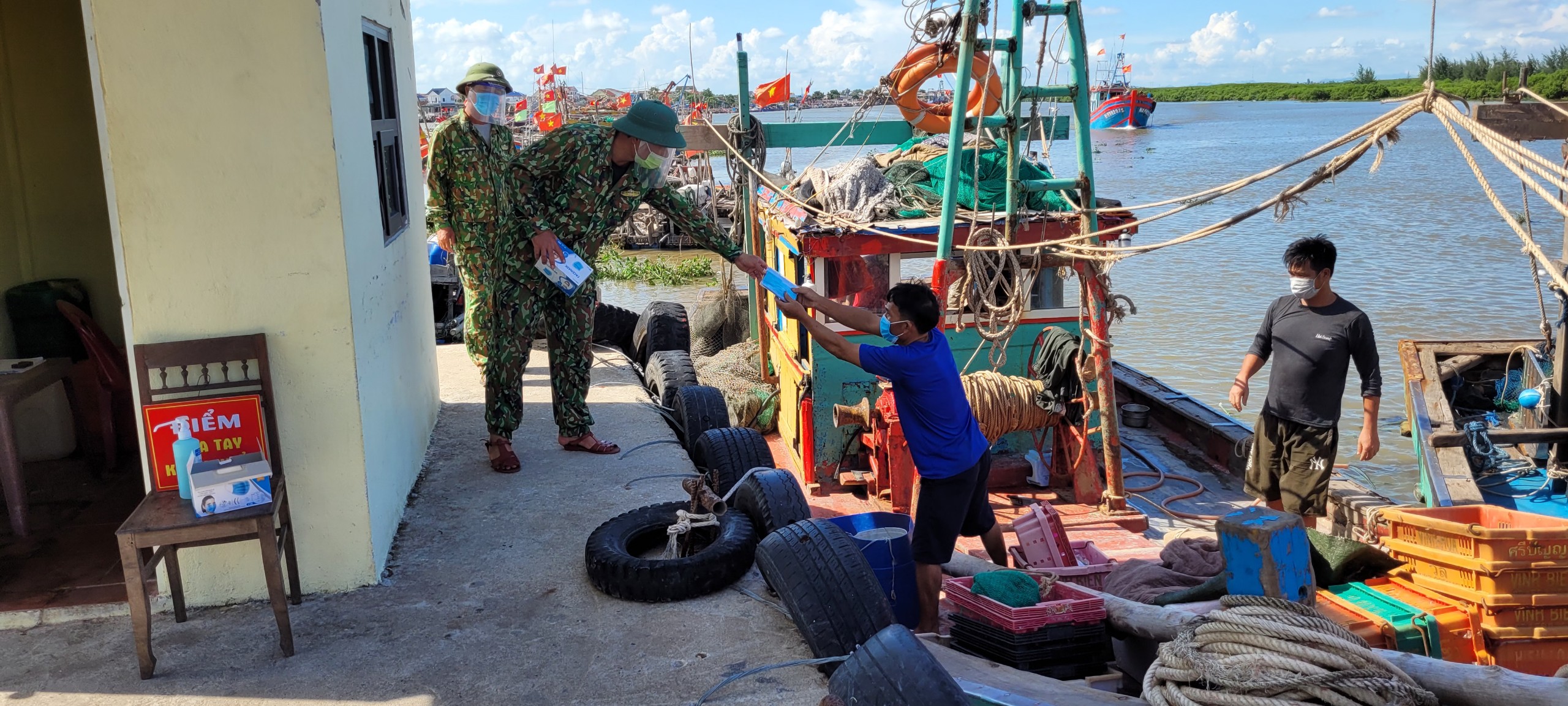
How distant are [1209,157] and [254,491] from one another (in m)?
55.0

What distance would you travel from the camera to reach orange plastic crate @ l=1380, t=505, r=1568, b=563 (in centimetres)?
370

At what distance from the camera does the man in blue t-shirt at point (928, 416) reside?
4.01 metres

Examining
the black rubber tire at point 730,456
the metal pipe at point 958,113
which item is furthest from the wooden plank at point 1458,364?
the black rubber tire at point 730,456

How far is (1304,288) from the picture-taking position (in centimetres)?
525

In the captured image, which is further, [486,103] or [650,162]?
[486,103]

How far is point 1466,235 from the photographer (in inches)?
987

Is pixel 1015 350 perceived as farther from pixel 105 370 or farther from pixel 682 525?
pixel 105 370

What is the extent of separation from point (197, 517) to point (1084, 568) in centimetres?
332

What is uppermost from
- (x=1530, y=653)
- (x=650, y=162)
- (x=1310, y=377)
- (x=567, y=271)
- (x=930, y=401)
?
(x=650, y=162)

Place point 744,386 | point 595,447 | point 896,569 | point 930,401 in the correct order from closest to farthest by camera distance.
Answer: point 930,401
point 896,569
point 595,447
point 744,386

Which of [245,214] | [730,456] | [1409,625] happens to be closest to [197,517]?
[245,214]

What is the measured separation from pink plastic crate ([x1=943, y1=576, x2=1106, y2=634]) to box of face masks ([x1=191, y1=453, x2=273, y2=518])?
2314 millimetres

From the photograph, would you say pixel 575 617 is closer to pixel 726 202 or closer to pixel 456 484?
pixel 456 484

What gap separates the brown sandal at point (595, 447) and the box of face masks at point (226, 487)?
90.7 inches
